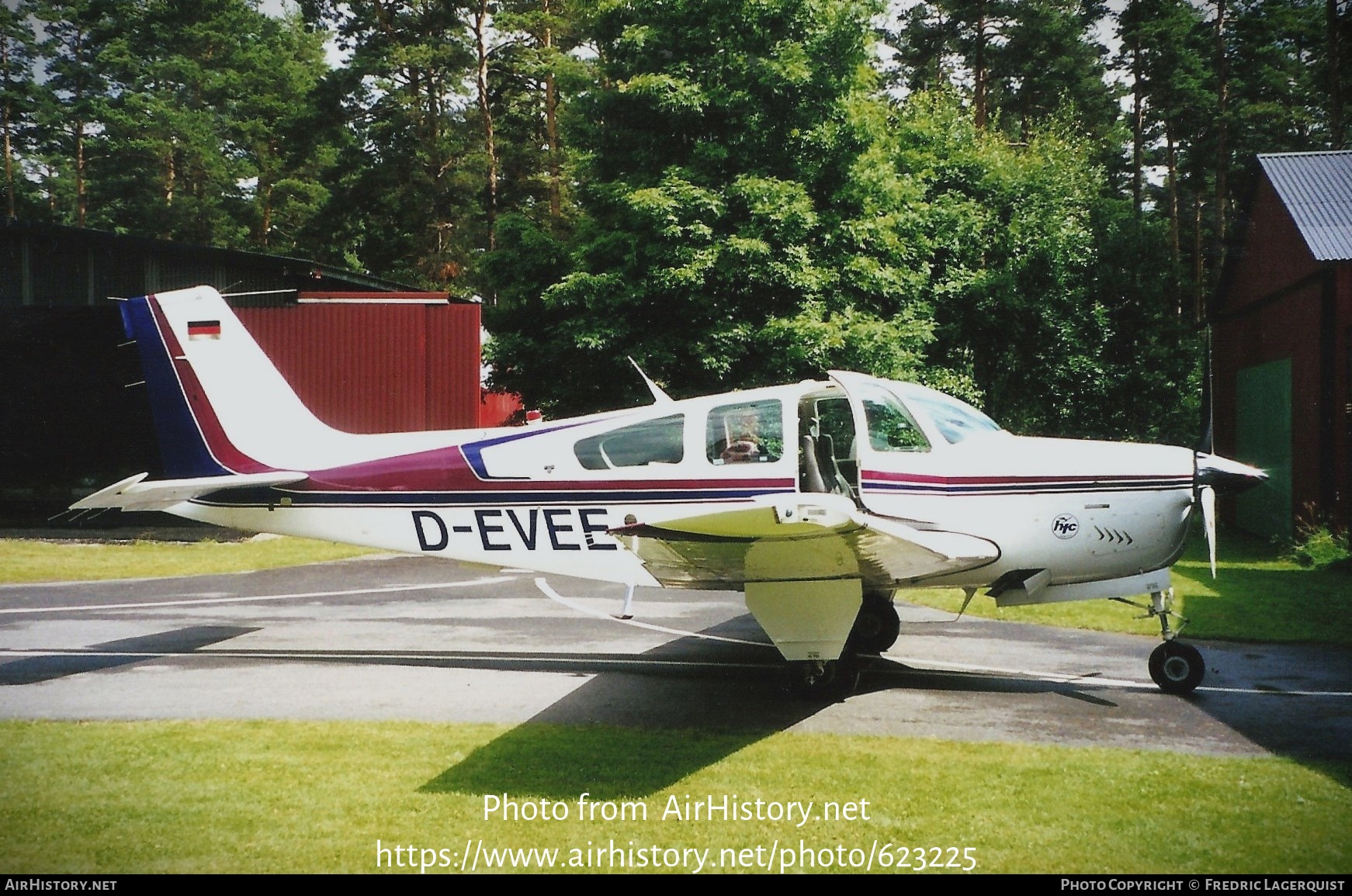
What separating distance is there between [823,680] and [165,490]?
5881mm

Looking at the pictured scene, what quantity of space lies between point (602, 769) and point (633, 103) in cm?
1567

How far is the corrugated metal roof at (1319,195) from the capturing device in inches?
642

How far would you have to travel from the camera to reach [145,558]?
16.1 meters

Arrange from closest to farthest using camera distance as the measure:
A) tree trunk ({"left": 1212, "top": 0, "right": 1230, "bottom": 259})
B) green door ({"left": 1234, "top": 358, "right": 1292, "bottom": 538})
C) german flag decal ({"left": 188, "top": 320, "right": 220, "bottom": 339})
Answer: german flag decal ({"left": 188, "top": 320, "right": 220, "bottom": 339}) → green door ({"left": 1234, "top": 358, "right": 1292, "bottom": 538}) → tree trunk ({"left": 1212, "top": 0, "right": 1230, "bottom": 259})

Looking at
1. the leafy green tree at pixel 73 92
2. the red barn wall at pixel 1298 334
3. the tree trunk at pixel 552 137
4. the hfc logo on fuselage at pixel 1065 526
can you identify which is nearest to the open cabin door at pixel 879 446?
the hfc logo on fuselage at pixel 1065 526

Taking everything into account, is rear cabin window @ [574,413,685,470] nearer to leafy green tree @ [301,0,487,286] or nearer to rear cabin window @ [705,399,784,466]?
rear cabin window @ [705,399,784,466]

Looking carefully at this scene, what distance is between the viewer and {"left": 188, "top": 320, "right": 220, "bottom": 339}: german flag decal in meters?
9.50

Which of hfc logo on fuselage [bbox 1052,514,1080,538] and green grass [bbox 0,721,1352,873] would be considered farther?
hfc logo on fuselage [bbox 1052,514,1080,538]

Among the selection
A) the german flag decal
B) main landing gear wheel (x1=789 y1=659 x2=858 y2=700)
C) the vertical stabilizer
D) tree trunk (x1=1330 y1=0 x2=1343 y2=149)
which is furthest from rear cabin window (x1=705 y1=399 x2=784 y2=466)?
tree trunk (x1=1330 y1=0 x2=1343 y2=149)

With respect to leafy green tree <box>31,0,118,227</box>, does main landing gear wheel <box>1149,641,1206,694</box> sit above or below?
below

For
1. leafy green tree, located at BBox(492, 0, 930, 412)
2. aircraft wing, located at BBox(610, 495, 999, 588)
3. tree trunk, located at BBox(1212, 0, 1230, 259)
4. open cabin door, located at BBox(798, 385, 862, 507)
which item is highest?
tree trunk, located at BBox(1212, 0, 1230, 259)

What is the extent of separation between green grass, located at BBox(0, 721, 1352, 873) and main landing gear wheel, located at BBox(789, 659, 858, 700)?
1.05 metres

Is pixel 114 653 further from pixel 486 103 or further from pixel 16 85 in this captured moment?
pixel 486 103

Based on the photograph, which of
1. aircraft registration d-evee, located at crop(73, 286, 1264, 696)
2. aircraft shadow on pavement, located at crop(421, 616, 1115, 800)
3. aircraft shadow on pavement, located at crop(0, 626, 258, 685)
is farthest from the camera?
aircraft shadow on pavement, located at crop(0, 626, 258, 685)
